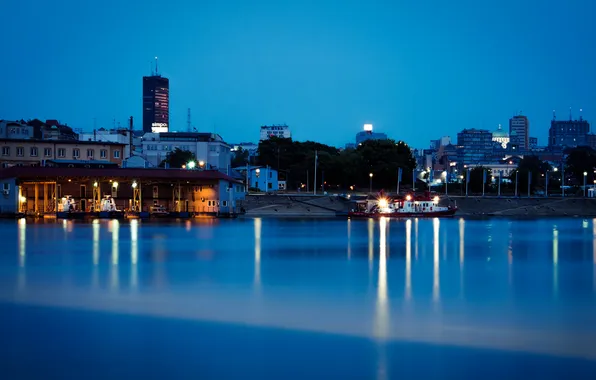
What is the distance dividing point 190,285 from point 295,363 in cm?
920

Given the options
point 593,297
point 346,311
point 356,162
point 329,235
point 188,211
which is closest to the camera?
point 346,311

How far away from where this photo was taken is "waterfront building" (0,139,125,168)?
73812 mm

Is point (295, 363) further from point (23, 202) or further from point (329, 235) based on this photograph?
point (23, 202)

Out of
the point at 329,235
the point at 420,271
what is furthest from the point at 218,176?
the point at 420,271

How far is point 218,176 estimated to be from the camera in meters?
61.9

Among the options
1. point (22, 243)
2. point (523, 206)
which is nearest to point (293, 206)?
point (523, 206)

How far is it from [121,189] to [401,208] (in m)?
27.0

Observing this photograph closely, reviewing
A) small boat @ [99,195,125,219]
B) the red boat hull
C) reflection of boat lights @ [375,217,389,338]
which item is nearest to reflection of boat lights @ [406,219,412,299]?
reflection of boat lights @ [375,217,389,338]

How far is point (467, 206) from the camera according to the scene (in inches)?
3243

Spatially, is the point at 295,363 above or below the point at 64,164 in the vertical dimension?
below

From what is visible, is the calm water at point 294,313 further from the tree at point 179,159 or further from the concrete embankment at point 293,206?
the tree at point 179,159

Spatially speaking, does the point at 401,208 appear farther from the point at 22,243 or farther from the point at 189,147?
the point at 22,243

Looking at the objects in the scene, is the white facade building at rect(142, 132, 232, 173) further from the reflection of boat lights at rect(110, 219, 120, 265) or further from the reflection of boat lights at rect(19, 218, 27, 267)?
the reflection of boat lights at rect(19, 218, 27, 267)

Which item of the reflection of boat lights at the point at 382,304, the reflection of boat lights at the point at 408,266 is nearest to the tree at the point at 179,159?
the reflection of boat lights at the point at 408,266
